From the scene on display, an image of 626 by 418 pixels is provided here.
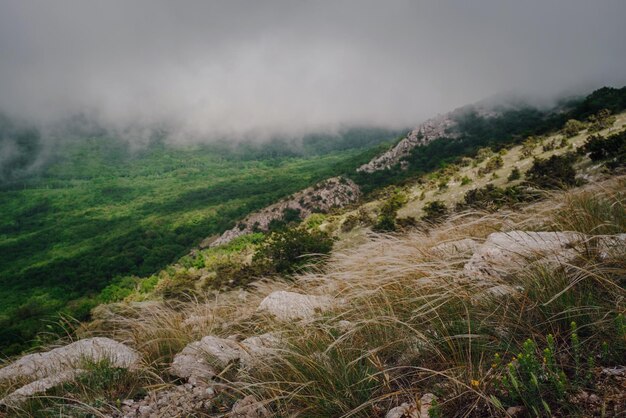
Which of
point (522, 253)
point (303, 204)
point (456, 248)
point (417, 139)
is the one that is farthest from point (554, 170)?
point (417, 139)

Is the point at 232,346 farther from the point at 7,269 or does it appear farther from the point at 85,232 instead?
the point at 85,232

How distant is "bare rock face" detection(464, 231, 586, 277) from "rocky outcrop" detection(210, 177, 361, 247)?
222ft

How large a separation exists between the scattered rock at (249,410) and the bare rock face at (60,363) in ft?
5.02

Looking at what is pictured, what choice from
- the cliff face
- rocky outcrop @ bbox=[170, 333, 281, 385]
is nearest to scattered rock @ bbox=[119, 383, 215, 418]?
rocky outcrop @ bbox=[170, 333, 281, 385]

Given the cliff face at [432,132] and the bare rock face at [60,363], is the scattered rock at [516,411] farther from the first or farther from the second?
the cliff face at [432,132]

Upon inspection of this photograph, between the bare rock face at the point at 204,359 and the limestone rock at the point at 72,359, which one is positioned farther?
the limestone rock at the point at 72,359

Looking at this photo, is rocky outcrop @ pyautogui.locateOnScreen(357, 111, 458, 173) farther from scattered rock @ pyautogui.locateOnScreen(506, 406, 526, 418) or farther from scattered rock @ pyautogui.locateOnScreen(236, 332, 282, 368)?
scattered rock @ pyautogui.locateOnScreen(506, 406, 526, 418)

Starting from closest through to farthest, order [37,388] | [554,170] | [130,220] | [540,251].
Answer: [540,251] < [37,388] < [554,170] < [130,220]

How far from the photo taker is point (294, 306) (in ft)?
11.4

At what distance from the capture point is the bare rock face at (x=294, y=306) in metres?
3.15

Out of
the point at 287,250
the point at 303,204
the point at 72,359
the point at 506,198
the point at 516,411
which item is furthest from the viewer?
the point at 303,204

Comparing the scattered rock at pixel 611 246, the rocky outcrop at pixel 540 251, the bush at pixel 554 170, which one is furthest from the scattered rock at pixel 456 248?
the bush at pixel 554 170

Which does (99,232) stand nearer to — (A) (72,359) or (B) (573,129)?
(B) (573,129)

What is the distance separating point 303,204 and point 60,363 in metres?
71.5
